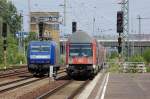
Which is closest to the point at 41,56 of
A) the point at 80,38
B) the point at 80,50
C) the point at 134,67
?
the point at 80,38

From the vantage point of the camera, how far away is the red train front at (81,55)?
39312 millimetres

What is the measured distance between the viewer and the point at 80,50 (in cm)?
3972

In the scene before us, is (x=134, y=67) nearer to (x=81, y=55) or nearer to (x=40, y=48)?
(x=40, y=48)

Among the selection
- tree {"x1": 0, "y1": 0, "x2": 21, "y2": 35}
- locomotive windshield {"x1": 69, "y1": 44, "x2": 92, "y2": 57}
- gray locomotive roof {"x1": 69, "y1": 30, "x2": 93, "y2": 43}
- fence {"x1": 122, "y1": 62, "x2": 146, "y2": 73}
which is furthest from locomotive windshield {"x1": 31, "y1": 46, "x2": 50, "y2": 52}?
tree {"x1": 0, "y1": 0, "x2": 21, "y2": 35}

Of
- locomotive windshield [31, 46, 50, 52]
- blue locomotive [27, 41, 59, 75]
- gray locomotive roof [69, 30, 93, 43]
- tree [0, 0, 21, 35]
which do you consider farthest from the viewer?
tree [0, 0, 21, 35]

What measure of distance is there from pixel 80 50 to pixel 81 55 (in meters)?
0.44

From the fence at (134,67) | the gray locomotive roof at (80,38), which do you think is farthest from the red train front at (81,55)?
the fence at (134,67)

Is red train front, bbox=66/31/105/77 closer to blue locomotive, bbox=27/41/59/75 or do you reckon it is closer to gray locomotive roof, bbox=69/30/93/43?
gray locomotive roof, bbox=69/30/93/43

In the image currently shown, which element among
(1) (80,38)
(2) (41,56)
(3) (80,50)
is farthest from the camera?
(2) (41,56)

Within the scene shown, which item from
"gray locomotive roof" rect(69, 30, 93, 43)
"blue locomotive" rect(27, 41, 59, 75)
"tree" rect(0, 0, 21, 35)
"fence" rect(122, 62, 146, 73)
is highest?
"tree" rect(0, 0, 21, 35)

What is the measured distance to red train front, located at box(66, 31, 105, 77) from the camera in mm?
39312

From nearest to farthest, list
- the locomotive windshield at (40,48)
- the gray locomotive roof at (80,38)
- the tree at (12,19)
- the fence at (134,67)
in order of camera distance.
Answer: the gray locomotive roof at (80,38) < the locomotive windshield at (40,48) < the fence at (134,67) < the tree at (12,19)

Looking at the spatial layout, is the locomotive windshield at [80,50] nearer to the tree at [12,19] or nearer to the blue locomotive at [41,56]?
the blue locomotive at [41,56]

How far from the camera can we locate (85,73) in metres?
39.9
